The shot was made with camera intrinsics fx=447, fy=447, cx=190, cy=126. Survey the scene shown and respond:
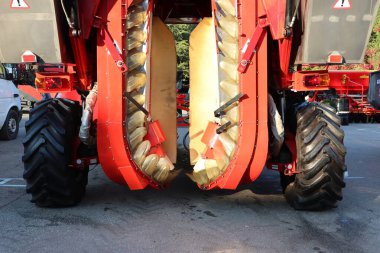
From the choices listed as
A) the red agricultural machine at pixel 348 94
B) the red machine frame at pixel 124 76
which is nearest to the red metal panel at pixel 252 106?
the red machine frame at pixel 124 76

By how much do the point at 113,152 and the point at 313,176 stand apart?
1996mm

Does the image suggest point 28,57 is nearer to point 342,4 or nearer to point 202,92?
point 202,92

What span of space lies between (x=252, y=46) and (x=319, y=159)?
130cm

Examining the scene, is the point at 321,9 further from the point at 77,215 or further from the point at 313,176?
the point at 77,215

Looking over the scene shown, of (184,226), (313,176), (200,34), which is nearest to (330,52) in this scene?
(313,176)

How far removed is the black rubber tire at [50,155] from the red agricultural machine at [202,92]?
1 centimetres

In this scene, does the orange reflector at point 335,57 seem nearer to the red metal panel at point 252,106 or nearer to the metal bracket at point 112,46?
the red metal panel at point 252,106

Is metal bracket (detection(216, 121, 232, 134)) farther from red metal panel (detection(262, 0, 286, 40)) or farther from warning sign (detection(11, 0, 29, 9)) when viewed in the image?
warning sign (detection(11, 0, 29, 9))

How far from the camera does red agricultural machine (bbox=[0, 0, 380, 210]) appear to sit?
4086mm

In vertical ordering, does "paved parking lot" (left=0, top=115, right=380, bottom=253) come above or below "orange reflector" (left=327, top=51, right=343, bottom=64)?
below

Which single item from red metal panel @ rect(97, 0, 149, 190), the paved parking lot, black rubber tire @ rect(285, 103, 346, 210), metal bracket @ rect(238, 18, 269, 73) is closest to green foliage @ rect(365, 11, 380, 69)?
the paved parking lot

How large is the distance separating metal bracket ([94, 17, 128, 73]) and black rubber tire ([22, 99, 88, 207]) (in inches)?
37.3

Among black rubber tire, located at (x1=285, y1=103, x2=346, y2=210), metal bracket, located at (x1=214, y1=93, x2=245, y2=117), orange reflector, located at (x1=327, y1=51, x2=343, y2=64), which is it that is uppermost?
orange reflector, located at (x1=327, y1=51, x2=343, y2=64)

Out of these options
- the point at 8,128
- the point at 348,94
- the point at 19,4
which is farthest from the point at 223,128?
the point at 348,94
